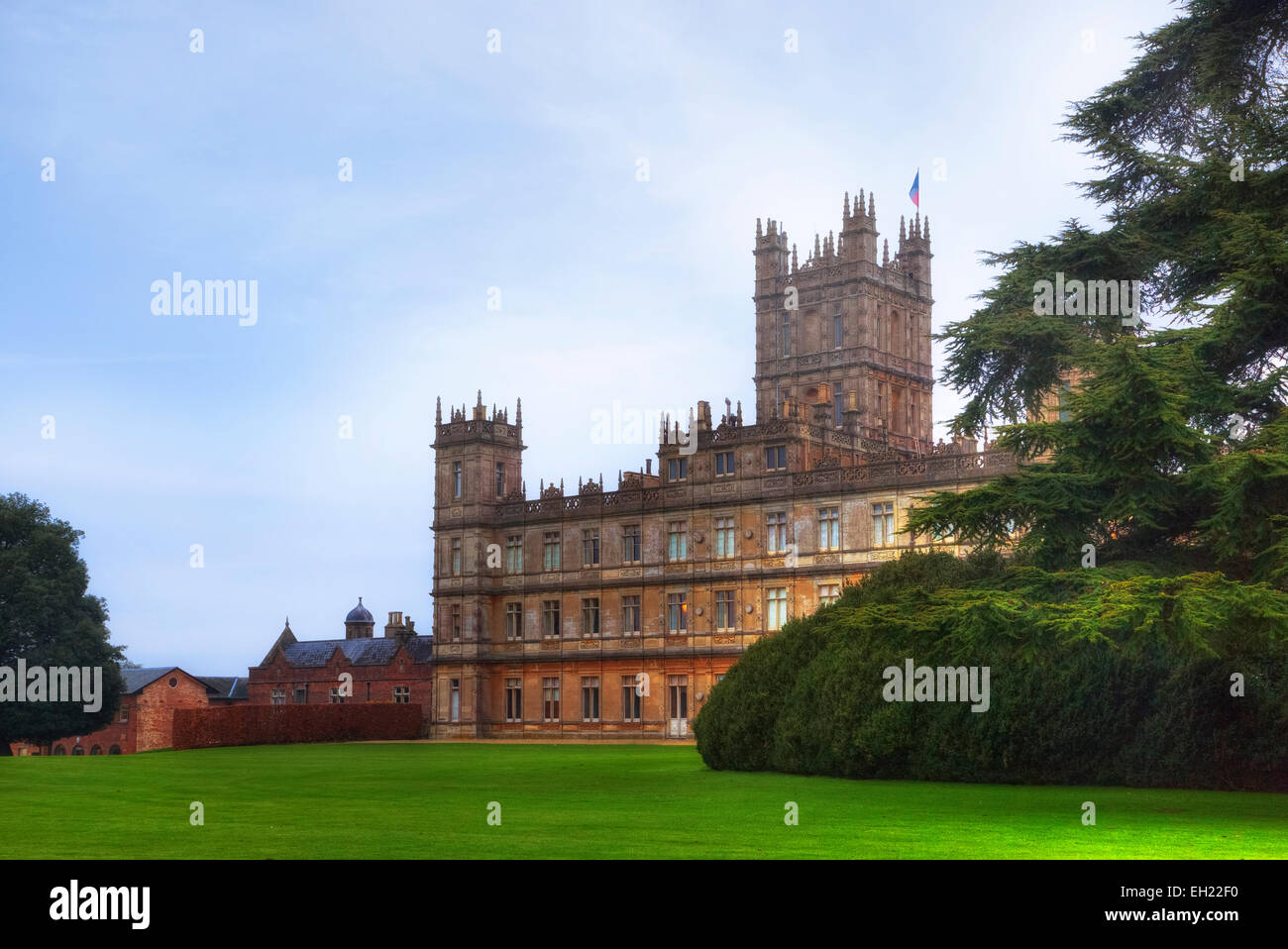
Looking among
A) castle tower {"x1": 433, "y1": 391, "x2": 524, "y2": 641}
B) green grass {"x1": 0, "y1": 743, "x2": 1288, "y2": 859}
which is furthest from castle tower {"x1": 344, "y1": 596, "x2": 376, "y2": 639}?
green grass {"x1": 0, "y1": 743, "x2": 1288, "y2": 859}

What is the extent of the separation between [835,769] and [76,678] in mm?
34397

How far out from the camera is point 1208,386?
61.0 feet

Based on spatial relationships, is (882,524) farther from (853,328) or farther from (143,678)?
(143,678)

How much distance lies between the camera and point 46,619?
51.9 meters

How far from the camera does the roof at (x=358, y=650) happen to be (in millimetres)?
74875

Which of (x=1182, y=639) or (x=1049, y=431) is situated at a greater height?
(x=1049, y=431)

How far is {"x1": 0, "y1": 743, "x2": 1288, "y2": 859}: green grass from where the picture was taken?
14656mm

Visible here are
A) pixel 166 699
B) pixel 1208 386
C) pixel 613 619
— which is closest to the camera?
pixel 1208 386

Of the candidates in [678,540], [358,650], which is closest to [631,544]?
[678,540]

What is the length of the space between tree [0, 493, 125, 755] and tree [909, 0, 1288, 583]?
1591 inches

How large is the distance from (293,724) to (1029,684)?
126 ft
